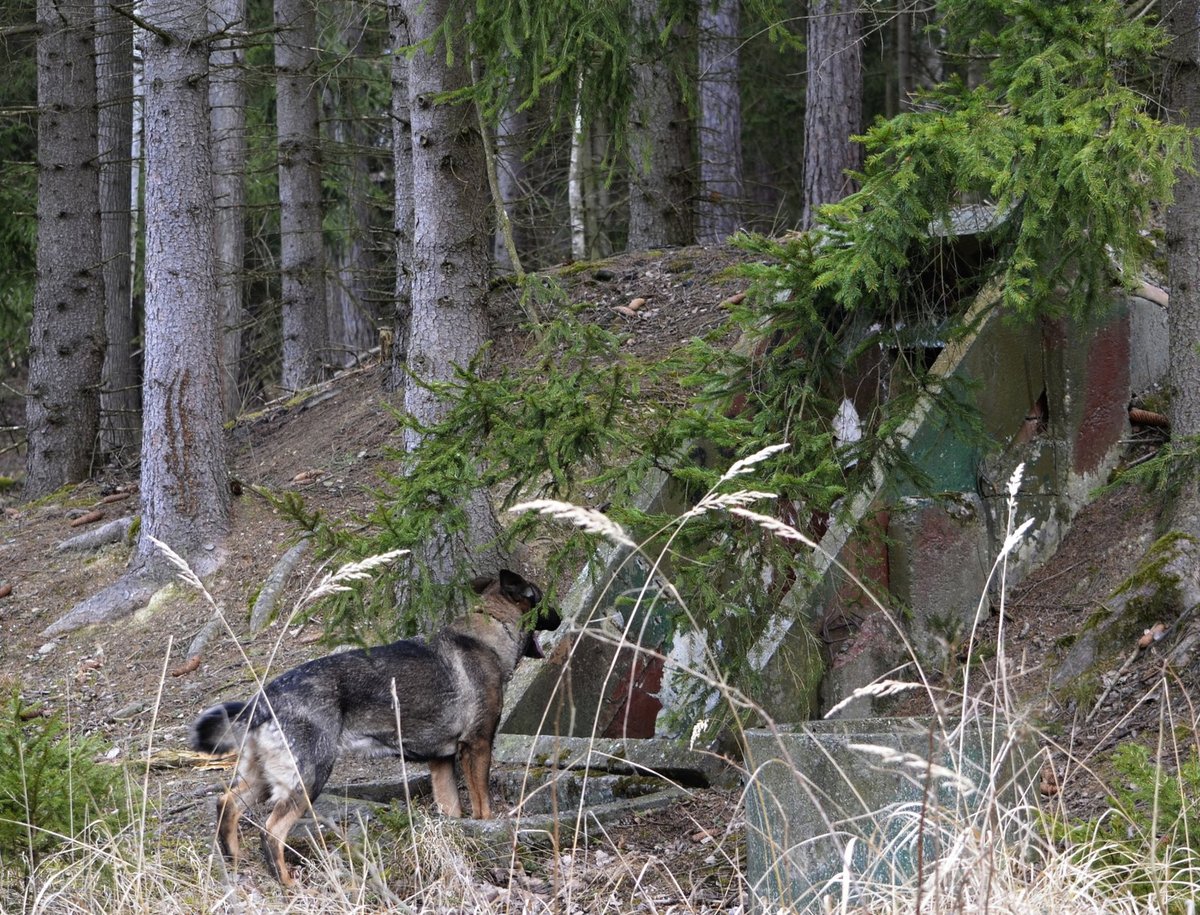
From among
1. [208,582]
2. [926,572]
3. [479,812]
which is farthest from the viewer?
[208,582]

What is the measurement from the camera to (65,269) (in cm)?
1350

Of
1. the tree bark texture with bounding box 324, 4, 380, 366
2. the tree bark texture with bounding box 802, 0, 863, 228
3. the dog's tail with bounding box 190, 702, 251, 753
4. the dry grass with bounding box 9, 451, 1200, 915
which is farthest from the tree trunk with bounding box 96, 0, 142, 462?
the dry grass with bounding box 9, 451, 1200, 915

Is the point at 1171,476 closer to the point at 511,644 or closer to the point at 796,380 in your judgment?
the point at 796,380

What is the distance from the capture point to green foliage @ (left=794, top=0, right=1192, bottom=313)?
5.45 m

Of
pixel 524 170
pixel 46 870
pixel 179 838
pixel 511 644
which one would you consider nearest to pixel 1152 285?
pixel 511 644

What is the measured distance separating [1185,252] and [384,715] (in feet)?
15.8

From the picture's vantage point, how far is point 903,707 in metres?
7.21

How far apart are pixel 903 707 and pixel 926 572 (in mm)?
941

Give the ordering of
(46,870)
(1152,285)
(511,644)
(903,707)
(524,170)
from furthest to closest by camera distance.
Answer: (524,170) < (1152,285) < (903,707) < (511,644) < (46,870)

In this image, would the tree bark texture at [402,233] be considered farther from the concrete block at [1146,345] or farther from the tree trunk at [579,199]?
the concrete block at [1146,345]

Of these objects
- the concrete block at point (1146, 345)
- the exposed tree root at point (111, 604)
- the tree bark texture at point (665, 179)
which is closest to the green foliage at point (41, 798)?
the exposed tree root at point (111, 604)

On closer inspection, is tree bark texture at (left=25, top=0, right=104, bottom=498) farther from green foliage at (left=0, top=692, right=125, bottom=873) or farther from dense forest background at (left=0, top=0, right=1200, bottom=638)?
green foliage at (left=0, top=692, right=125, bottom=873)

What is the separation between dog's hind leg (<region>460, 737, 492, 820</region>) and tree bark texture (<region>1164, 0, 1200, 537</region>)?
3.94 m

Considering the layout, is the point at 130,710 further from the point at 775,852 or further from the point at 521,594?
the point at 775,852
